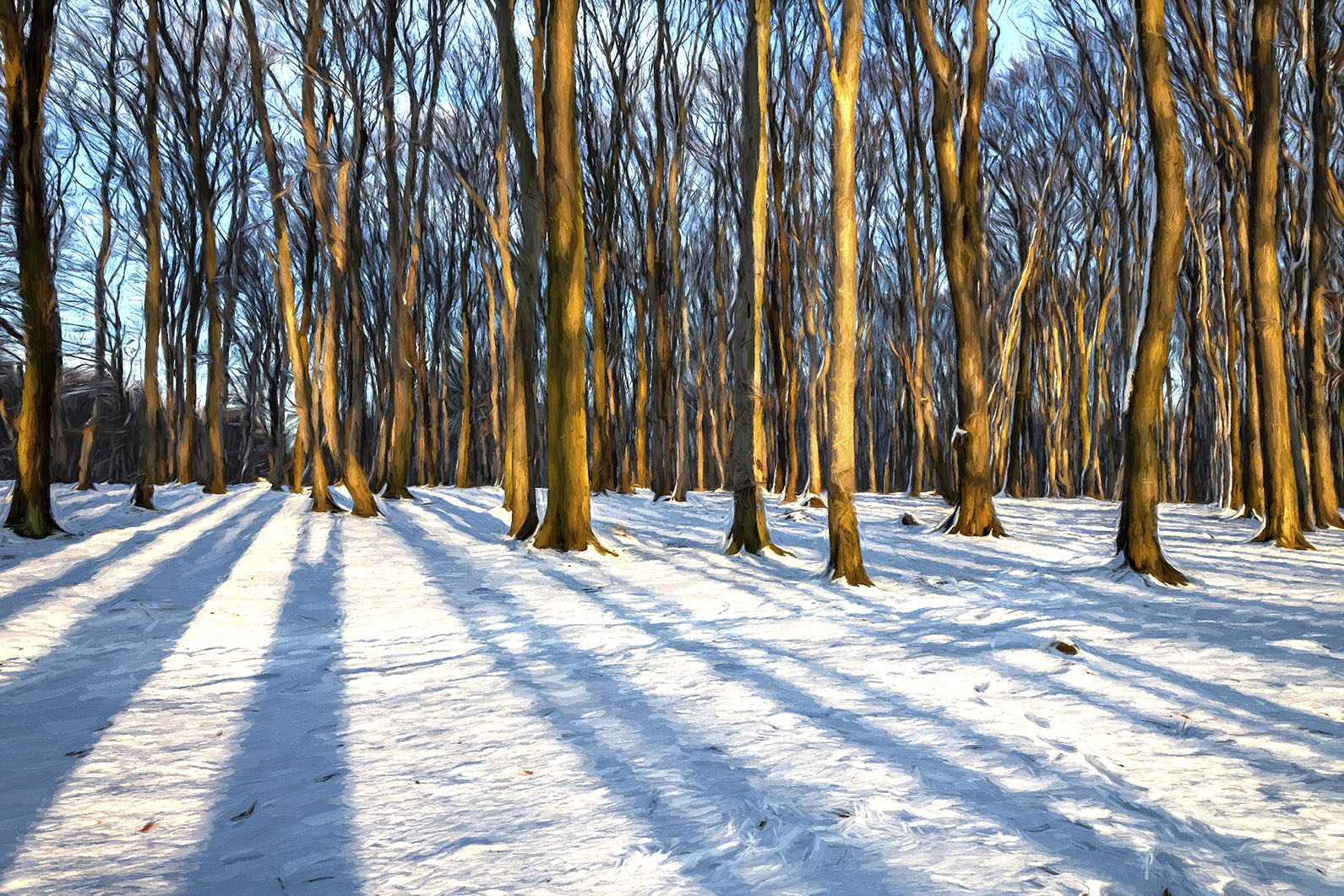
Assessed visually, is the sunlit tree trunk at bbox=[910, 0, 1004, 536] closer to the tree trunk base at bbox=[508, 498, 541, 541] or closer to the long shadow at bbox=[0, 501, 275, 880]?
the tree trunk base at bbox=[508, 498, 541, 541]

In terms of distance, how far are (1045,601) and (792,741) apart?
3482mm

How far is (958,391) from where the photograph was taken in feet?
32.7

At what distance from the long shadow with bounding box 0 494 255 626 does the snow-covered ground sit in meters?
0.08

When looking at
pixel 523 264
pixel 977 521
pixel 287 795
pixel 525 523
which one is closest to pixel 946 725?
pixel 287 795

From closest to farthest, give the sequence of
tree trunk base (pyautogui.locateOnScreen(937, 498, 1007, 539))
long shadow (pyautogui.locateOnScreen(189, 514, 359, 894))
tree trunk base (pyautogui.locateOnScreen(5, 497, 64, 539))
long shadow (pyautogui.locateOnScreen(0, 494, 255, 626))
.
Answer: long shadow (pyautogui.locateOnScreen(189, 514, 359, 894)) → long shadow (pyautogui.locateOnScreen(0, 494, 255, 626)) → tree trunk base (pyautogui.locateOnScreen(5, 497, 64, 539)) → tree trunk base (pyautogui.locateOnScreen(937, 498, 1007, 539))

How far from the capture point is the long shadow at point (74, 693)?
7.32 feet

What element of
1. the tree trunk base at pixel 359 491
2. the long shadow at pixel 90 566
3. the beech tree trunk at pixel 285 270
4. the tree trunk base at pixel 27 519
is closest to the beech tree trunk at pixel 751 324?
the long shadow at pixel 90 566

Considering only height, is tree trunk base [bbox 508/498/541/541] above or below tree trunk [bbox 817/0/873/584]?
below

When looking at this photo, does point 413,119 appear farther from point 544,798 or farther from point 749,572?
point 544,798

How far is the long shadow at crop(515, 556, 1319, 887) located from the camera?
5.96ft

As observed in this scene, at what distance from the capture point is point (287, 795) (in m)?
2.21

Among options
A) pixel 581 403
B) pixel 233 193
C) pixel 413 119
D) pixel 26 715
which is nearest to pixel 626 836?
pixel 26 715

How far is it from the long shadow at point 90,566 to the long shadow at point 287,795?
7.23ft

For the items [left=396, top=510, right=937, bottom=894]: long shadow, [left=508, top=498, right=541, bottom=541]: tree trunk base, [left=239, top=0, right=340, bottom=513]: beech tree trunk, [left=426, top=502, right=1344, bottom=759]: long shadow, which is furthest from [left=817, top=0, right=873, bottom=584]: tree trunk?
[left=239, top=0, right=340, bottom=513]: beech tree trunk
